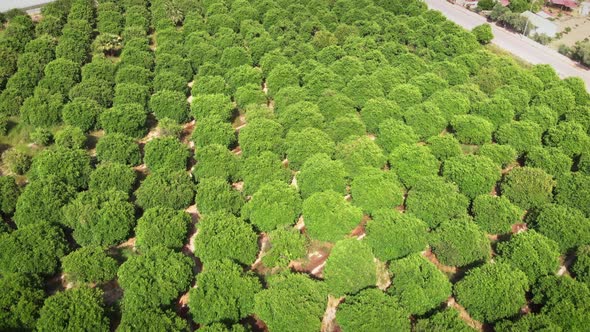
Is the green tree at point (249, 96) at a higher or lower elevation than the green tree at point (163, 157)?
higher

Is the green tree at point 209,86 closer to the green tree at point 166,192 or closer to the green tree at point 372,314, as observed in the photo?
the green tree at point 166,192

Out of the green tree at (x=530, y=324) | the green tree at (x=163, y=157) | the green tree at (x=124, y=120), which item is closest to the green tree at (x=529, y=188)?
the green tree at (x=530, y=324)

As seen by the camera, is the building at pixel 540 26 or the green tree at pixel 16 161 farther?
the building at pixel 540 26

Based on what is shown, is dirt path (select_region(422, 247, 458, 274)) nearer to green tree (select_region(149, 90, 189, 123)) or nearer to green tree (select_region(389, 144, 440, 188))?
green tree (select_region(389, 144, 440, 188))

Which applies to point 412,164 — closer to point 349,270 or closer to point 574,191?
point 349,270

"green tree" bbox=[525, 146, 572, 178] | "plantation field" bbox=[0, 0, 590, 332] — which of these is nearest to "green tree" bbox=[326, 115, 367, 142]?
"plantation field" bbox=[0, 0, 590, 332]

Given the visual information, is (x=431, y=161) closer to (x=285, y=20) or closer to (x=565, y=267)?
(x=565, y=267)
